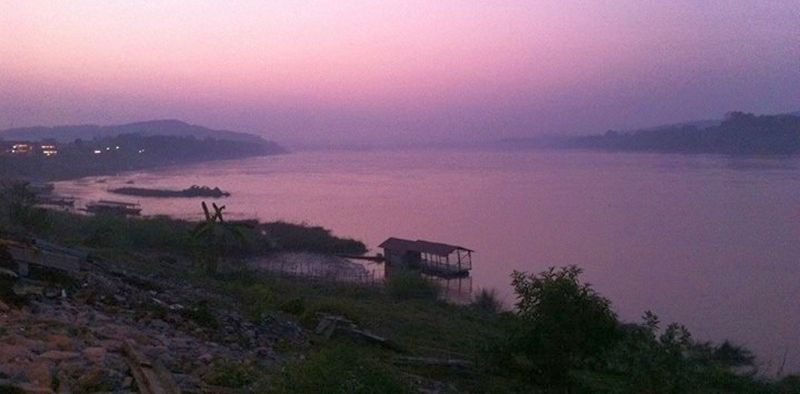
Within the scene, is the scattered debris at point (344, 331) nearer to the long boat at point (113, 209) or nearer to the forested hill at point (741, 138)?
the long boat at point (113, 209)

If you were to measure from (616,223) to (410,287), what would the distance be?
16843 mm

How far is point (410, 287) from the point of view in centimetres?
1880

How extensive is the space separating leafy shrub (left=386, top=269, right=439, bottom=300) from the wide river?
2.76 meters

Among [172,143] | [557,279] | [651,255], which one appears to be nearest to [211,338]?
[557,279]

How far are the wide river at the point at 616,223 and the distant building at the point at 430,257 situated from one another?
749mm

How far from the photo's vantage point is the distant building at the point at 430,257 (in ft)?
77.1

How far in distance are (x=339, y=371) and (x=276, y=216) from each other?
33.0 metres

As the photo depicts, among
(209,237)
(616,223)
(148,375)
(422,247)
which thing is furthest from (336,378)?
(616,223)

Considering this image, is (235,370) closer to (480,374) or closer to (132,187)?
(480,374)

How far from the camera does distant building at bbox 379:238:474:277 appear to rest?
2350cm

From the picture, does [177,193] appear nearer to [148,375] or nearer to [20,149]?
[20,149]

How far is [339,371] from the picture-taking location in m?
3.70

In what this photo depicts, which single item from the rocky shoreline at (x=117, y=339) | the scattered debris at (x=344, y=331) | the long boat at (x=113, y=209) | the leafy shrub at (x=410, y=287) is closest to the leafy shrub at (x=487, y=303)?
the leafy shrub at (x=410, y=287)

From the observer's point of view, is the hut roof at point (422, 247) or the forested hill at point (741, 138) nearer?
the hut roof at point (422, 247)
